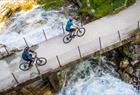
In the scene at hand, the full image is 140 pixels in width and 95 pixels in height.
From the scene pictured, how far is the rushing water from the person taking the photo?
23.8 m

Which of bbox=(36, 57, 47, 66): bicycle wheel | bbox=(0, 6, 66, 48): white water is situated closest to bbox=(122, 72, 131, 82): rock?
bbox=(36, 57, 47, 66): bicycle wheel

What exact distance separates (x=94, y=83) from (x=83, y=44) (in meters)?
2.89

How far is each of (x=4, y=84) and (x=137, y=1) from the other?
12912 millimetres

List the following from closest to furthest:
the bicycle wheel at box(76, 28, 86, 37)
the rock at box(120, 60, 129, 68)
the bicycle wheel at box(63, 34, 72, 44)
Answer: the rock at box(120, 60, 129, 68) < the bicycle wheel at box(63, 34, 72, 44) < the bicycle wheel at box(76, 28, 86, 37)

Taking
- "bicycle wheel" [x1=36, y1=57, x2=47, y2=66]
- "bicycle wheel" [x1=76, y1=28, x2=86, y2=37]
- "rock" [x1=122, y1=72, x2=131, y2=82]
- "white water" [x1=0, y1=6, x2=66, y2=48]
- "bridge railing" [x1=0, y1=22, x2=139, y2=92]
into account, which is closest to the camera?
"bridge railing" [x1=0, y1=22, x2=139, y2=92]

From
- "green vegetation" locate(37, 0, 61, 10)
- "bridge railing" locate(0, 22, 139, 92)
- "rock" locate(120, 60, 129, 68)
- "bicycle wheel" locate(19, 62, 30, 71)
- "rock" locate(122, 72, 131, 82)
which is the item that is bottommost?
"rock" locate(122, 72, 131, 82)

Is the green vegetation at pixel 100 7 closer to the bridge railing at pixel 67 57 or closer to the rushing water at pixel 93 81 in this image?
the bridge railing at pixel 67 57

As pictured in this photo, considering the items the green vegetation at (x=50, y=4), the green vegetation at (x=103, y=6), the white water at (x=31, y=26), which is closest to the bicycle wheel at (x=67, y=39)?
the green vegetation at (x=103, y=6)

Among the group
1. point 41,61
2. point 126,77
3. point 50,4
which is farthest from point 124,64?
point 50,4

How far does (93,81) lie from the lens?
24812 millimetres

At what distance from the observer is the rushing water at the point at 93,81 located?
78.0ft

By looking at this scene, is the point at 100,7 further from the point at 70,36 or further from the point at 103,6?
the point at 70,36

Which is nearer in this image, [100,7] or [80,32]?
[80,32]

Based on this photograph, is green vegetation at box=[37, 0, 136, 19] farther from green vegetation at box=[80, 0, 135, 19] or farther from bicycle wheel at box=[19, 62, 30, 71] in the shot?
bicycle wheel at box=[19, 62, 30, 71]
